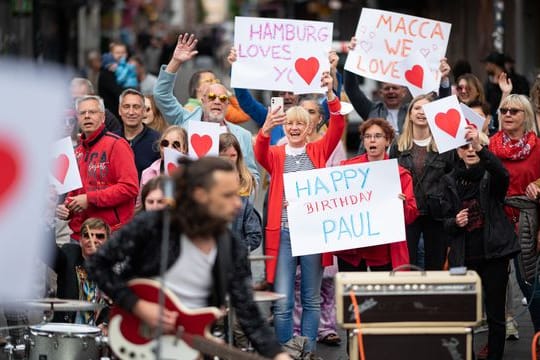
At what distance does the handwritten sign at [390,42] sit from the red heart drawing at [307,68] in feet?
1.50

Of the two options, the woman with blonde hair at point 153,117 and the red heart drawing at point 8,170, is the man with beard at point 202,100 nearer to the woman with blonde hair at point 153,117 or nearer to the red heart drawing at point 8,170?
the woman with blonde hair at point 153,117

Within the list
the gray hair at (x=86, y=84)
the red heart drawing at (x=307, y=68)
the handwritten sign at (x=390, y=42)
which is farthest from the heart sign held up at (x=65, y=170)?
the gray hair at (x=86, y=84)

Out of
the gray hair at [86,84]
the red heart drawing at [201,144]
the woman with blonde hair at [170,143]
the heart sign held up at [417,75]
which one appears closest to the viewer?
the red heart drawing at [201,144]

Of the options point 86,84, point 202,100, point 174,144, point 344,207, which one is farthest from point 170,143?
point 86,84

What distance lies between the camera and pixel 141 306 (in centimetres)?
659

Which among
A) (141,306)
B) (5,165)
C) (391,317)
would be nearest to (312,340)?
(391,317)

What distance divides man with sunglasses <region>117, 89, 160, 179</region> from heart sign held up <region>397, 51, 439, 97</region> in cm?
214

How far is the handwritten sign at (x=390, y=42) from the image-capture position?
12.7 meters

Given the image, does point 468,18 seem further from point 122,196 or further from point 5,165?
point 5,165

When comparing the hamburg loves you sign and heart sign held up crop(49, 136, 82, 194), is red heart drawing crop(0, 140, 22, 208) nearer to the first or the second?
the hamburg loves you sign

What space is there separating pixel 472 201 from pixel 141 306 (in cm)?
422

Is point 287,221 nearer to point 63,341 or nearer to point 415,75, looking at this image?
point 63,341

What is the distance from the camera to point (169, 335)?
6.62m

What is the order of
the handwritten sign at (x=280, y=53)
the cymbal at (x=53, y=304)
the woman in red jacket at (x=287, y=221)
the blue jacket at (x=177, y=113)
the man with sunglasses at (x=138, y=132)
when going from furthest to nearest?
1. the handwritten sign at (x=280, y=53)
2. the man with sunglasses at (x=138, y=132)
3. the blue jacket at (x=177, y=113)
4. the woman in red jacket at (x=287, y=221)
5. the cymbal at (x=53, y=304)
